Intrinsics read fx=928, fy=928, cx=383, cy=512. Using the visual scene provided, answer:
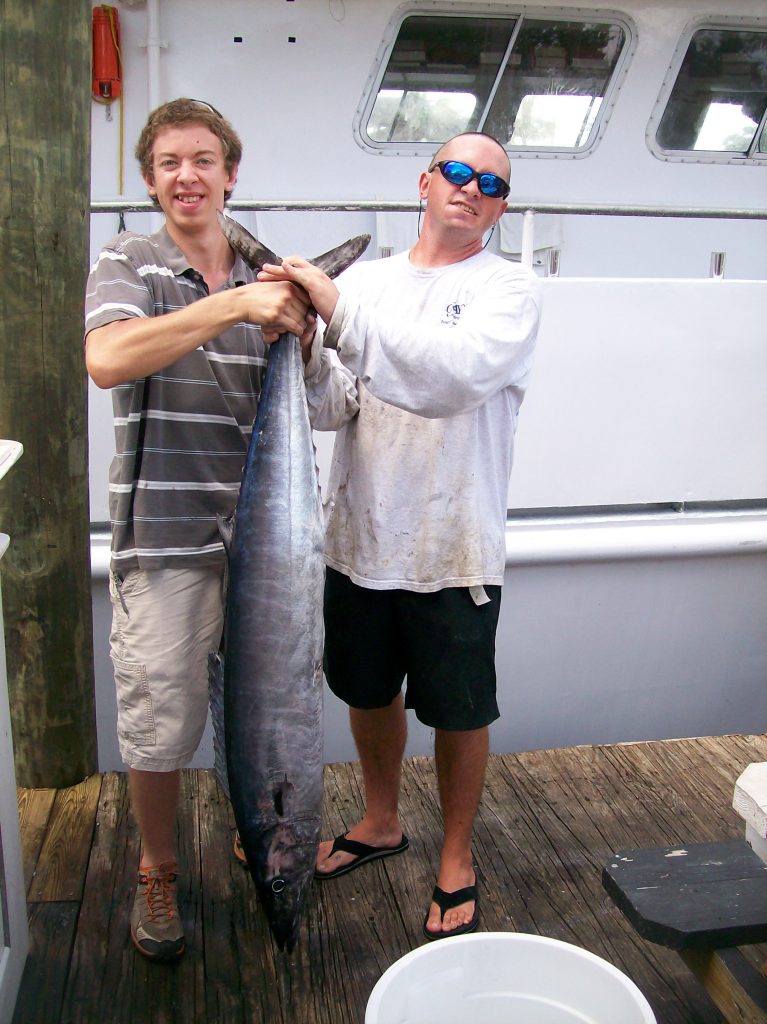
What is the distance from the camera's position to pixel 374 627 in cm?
245

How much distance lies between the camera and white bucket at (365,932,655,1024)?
1.58m

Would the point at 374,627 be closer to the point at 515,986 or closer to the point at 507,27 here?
the point at 515,986

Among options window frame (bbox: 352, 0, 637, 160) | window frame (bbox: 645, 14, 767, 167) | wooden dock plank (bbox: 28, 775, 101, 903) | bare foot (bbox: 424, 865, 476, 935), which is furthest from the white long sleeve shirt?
window frame (bbox: 645, 14, 767, 167)

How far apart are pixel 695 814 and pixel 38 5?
3.13 metres

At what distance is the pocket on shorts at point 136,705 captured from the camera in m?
2.24

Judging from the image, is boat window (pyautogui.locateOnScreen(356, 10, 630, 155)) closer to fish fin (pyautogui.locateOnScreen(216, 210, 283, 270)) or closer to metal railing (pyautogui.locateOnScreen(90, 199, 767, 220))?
metal railing (pyautogui.locateOnScreen(90, 199, 767, 220))

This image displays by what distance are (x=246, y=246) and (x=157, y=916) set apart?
1647mm

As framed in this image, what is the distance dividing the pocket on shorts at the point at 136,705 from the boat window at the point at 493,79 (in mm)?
3727

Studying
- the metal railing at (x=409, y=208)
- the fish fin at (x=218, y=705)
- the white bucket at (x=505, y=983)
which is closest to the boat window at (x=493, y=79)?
the metal railing at (x=409, y=208)

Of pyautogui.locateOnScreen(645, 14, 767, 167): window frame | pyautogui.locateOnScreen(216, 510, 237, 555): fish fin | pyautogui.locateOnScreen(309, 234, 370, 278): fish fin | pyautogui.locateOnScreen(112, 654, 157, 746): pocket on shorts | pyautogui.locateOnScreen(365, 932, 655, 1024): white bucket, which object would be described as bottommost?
pyautogui.locateOnScreen(365, 932, 655, 1024): white bucket

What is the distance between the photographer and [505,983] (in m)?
1.68

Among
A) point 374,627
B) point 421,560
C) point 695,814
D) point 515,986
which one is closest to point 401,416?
point 421,560

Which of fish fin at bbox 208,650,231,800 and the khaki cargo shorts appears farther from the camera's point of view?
the khaki cargo shorts

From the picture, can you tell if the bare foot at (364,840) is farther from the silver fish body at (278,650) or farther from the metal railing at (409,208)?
the metal railing at (409,208)
